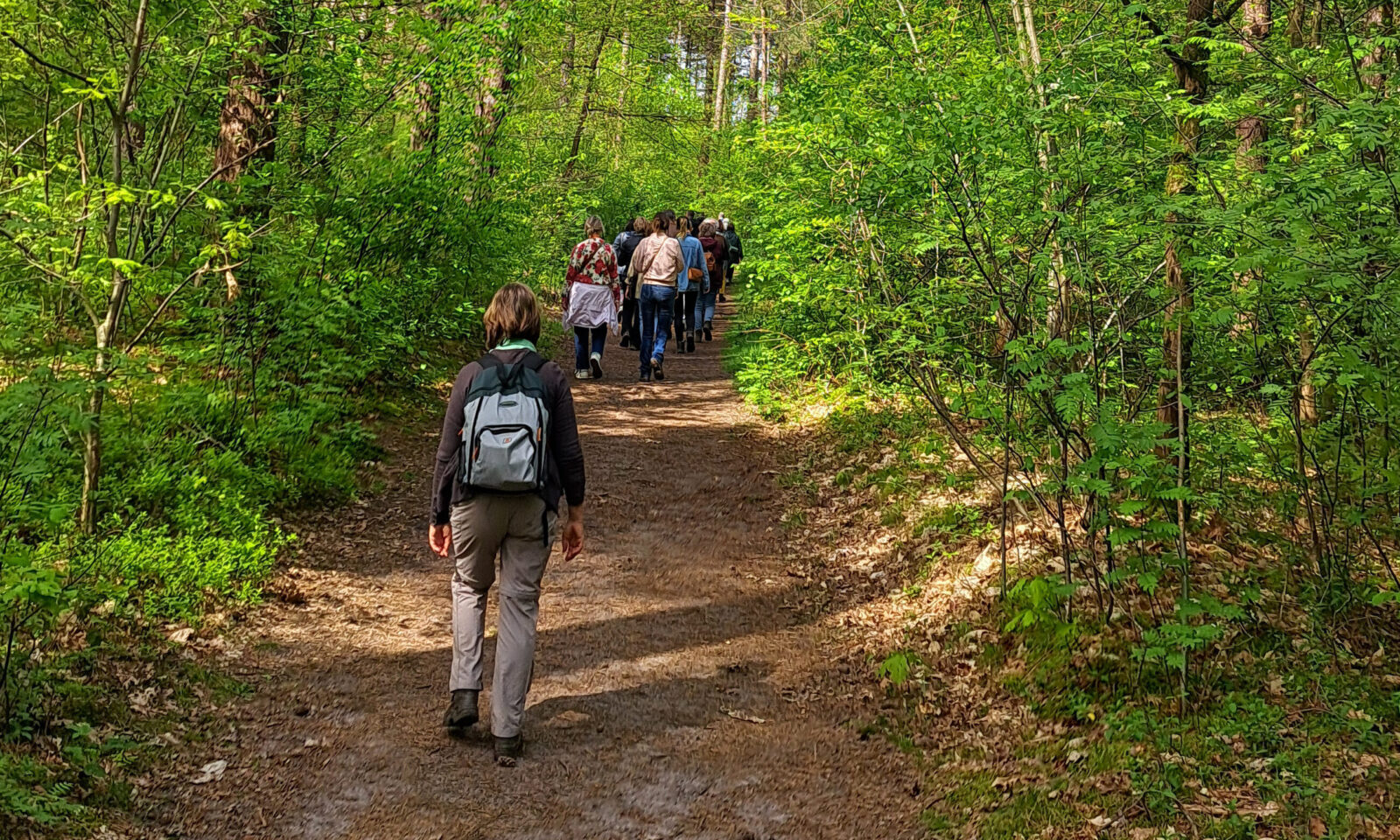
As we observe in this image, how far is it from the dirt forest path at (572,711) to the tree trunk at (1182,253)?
2209mm

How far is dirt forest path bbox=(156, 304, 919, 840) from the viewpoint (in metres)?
4.19

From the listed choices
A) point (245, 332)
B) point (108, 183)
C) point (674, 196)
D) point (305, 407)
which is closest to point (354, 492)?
point (305, 407)

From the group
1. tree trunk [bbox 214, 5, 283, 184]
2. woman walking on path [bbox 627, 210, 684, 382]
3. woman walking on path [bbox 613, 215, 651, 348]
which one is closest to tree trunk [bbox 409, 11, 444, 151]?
tree trunk [bbox 214, 5, 283, 184]

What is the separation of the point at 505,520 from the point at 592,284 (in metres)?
8.15

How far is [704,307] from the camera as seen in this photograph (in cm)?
1850

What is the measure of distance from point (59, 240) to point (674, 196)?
2321cm

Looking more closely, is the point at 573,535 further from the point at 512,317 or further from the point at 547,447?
the point at 512,317

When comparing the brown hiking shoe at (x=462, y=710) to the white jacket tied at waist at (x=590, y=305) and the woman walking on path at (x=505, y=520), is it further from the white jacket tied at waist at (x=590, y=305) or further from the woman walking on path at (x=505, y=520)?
the white jacket tied at waist at (x=590, y=305)

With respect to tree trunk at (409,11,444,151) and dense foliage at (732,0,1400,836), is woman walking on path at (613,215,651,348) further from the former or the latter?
dense foliage at (732,0,1400,836)

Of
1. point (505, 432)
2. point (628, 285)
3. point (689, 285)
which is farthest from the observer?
point (689, 285)

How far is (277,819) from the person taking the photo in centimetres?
403

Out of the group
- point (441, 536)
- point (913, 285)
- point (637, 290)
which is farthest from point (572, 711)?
point (637, 290)

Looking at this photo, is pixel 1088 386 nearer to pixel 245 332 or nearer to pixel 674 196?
pixel 245 332

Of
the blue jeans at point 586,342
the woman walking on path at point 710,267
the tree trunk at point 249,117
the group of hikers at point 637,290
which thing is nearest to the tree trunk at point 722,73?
the woman walking on path at point 710,267
